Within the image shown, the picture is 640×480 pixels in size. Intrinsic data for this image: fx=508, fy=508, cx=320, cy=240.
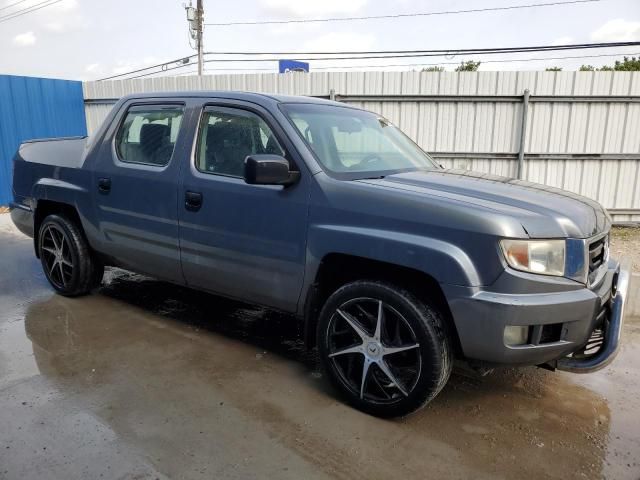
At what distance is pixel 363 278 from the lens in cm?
301

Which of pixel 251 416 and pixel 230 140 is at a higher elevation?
pixel 230 140

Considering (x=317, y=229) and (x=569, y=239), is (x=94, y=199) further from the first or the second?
(x=569, y=239)

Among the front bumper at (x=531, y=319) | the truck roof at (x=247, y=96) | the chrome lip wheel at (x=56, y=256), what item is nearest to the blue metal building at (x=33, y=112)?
the chrome lip wheel at (x=56, y=256)

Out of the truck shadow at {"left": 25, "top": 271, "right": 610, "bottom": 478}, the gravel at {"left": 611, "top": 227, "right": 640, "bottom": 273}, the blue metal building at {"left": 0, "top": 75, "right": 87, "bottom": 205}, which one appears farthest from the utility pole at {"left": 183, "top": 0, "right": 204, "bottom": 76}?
the truck shadow at {"left": 25, "top": 271, "right": 610, "bottom": 478}

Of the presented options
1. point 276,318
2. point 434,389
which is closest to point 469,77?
point 276,318

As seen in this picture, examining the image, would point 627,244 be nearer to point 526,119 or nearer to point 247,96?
point 526,119

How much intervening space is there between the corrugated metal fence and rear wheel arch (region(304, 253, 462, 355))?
256 inches

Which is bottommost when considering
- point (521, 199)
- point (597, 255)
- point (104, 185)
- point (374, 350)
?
point (374, 350)

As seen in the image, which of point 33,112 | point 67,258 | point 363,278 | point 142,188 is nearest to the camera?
point 363,278

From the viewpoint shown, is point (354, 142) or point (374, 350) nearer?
point (374, 350)

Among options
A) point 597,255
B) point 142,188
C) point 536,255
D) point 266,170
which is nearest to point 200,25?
point 142,188

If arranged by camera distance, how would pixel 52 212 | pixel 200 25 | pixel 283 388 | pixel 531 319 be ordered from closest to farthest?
pixel 531 319 < pixel 283 388 < pixel 52 212 < pixel 200 25

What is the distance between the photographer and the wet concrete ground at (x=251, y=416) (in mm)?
2529

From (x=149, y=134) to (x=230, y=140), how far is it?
92cm
